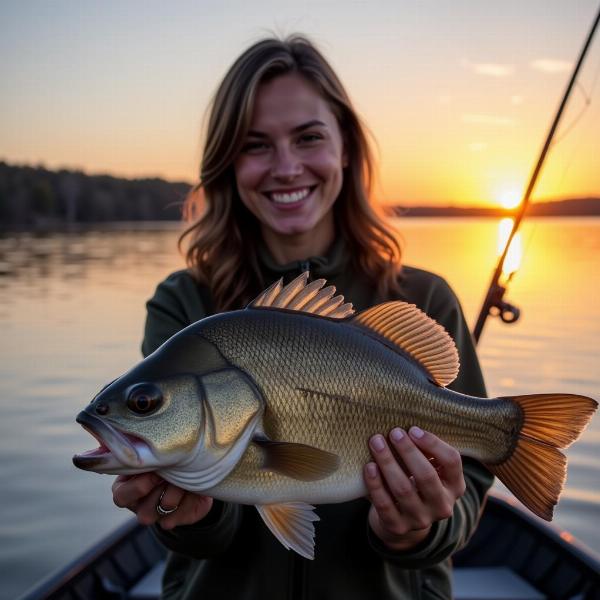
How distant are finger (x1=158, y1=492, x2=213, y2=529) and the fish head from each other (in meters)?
0.42

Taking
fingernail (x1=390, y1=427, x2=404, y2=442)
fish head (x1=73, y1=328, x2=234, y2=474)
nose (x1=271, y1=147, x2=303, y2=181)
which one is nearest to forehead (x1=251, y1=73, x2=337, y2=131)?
Answer: nose (x1=271, y1=147, x2=303, y2=181)

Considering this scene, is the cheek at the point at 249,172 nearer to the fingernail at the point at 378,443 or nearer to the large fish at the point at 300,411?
the large fish at the point at 300,411

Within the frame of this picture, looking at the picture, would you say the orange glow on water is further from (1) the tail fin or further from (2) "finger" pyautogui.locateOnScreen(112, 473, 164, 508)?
(2) "finger" pyautogui.locateOnScreen(112, 473, 164, 508)

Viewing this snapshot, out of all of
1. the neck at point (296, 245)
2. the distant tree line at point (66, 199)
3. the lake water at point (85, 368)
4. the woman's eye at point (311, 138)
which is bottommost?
the distant tree line at point (66, 199)

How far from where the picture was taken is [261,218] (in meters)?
3.36

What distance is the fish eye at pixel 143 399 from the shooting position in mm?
2059

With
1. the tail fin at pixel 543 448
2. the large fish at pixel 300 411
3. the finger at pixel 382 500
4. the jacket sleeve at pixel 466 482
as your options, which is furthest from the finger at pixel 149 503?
the tail fin at pixel 543 448

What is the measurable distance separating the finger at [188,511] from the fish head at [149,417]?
42 cm

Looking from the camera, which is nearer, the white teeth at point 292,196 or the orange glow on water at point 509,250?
the white teeth at point 292,196

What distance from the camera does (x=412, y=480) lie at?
7.86ft

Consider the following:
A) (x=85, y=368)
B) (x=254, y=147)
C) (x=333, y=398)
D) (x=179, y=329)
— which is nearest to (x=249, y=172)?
(x=254, y=147)

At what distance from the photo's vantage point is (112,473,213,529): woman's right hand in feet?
7.47

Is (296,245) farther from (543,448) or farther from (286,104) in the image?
(543,448)

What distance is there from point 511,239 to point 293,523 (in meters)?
2.78
